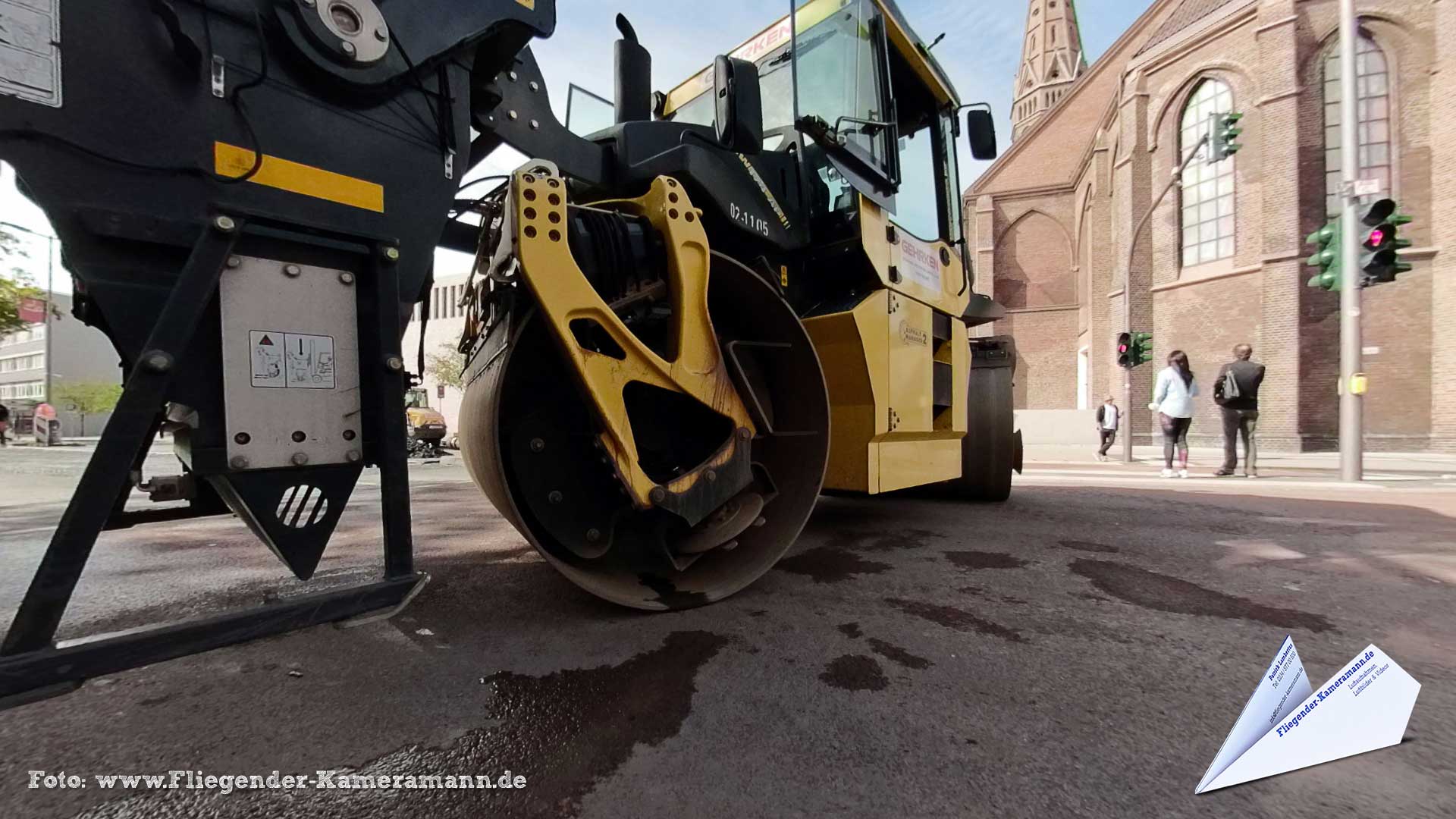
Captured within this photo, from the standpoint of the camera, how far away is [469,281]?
3.02 metres

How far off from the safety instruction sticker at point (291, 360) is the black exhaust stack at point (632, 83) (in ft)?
8.16

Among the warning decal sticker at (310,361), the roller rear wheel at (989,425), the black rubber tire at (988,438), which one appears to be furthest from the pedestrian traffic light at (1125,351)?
the warning decal sticker at (310,361)

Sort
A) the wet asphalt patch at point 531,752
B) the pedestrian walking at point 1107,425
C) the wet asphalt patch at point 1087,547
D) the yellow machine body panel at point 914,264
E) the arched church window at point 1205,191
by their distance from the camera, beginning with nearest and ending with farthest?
the wet asphalt patch at point 531,752 < the yellow machine body panel at point 914,264 < the wet asphalt patch at point 1087,547 < the pedestrian walking at point 1107,425 < the arched church window at point 1205,191

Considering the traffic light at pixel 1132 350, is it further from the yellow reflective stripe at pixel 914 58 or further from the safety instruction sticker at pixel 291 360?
the safety instruction sticker at pixel 291 360

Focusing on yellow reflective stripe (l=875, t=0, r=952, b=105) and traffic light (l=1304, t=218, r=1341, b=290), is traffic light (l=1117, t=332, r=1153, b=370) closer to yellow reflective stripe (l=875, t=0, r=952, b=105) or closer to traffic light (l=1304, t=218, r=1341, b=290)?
traffic light (l=1304, t=218, r=1341, b=290)

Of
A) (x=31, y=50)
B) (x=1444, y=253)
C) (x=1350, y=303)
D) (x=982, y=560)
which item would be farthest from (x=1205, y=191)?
(x=31, y=50)

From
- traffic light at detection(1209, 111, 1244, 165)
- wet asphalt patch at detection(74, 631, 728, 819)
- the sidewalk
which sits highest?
traffic light at detection(1209, 111, 1244, 165)

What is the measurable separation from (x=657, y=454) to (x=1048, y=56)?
2709 inches

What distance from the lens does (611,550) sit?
2824 mm

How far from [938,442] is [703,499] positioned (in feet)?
7.87

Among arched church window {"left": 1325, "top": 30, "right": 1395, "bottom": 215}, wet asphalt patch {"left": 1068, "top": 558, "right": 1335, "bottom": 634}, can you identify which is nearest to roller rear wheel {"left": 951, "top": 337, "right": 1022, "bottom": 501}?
wet asphalt patch {"left": 1068, "top": 558, "right": 1335, "bottom": 634}

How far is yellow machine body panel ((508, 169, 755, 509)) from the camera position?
2150mm

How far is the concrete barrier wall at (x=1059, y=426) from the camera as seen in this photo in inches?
883

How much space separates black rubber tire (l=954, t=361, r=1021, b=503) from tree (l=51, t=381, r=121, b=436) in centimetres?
5390
